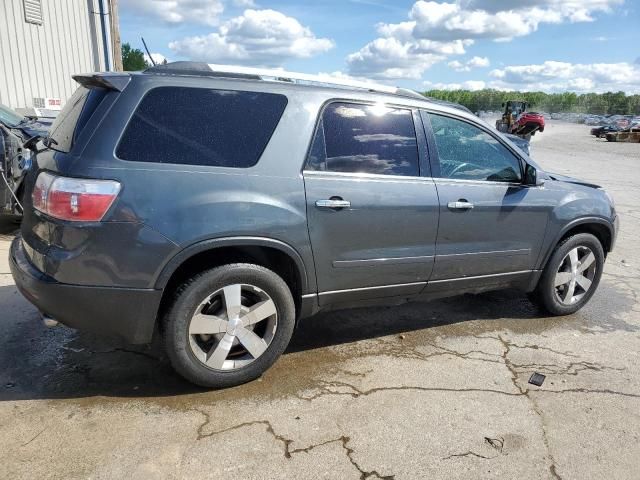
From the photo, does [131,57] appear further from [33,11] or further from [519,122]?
[33,11]

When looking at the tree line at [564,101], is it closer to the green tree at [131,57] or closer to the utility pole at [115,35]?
the green tree at [131,57]

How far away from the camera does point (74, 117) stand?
9.98 ft

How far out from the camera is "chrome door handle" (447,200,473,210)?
3699 mm

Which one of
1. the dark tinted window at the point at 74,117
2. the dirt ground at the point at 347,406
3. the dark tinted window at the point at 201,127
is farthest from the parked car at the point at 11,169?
the dark tinted window at the point at 201,127

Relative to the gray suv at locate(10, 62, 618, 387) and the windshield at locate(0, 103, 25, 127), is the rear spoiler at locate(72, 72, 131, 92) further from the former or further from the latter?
the windshield at locate(0, 103, 25, 127)

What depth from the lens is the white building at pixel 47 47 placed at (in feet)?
34.4

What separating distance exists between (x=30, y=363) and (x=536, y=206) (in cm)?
376

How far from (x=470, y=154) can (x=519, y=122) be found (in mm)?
30913

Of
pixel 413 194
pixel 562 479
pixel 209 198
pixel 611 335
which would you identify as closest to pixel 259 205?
pixel 209 198

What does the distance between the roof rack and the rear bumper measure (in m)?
1.25

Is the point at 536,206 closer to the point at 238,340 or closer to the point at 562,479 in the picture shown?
the point at 562,479

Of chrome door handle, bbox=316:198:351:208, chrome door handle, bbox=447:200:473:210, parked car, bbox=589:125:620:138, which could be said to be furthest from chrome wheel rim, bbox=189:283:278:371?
parked car, bbox=589:125:620:138

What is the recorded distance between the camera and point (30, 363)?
11.2 ft

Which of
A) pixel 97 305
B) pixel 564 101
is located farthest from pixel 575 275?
pixel 564 101
